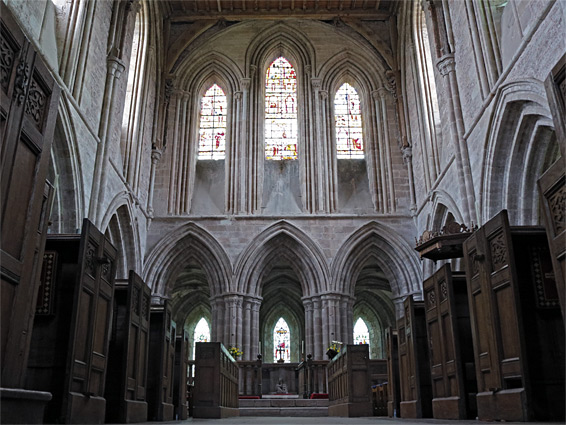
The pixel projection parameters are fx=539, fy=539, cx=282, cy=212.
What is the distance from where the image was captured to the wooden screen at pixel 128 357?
5.14 meters

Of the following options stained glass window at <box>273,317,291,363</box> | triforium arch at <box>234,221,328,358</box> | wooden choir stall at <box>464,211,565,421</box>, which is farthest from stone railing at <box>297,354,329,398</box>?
stained glass window at <box>273,317,291,363</box>

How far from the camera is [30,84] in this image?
2.84 meters

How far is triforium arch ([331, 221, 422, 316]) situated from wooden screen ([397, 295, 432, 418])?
9.08 metres

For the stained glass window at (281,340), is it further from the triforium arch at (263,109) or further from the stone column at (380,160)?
the stone column at (380,160)

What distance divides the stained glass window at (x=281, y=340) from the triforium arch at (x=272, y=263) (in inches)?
318

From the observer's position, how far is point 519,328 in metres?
4.09

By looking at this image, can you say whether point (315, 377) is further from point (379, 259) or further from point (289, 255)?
point (379, 259)

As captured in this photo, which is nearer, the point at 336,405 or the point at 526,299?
the point at 526,299

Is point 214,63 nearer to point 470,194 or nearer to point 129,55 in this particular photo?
point 129,55

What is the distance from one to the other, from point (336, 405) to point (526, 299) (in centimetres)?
609

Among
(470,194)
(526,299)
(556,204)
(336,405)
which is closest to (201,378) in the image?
(336,405)

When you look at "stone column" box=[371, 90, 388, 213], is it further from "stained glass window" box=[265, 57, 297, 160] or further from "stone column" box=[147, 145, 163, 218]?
"stone column" box=[147, 145, 163, 218]

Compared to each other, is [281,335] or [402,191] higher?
[402,191]

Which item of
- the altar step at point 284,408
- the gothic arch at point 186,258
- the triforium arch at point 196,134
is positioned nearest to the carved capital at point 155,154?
the triforium arch at point 196,134
